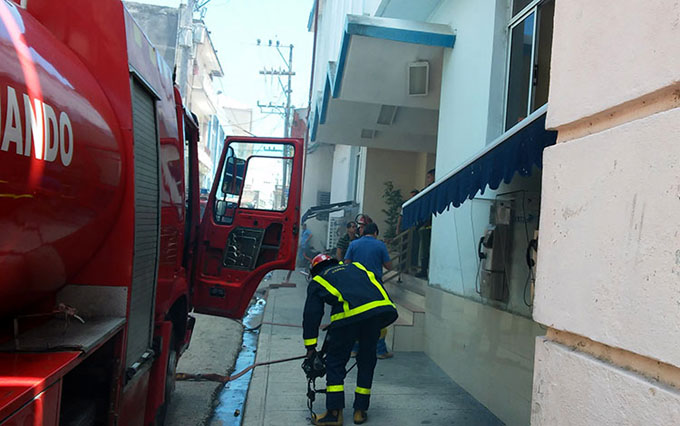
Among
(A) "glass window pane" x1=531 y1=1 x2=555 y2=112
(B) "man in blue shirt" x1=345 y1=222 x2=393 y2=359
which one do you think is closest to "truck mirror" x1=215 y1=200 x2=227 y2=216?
(B) "man in blue shirt" x1=345 y1=222 x2=393 y2=359

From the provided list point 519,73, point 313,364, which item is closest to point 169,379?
point 313,364

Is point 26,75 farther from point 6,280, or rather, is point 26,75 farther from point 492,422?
point 492,422

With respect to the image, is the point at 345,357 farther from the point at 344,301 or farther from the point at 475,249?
the point at 475,249

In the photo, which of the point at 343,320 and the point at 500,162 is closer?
the point at 500,162

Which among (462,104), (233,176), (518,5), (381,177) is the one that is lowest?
(233,176)

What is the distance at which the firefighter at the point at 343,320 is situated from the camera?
14.3ft

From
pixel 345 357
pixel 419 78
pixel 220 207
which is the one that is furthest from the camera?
pixel 419 78

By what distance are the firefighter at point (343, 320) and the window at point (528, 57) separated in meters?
2.39

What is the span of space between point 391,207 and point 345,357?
8.13m

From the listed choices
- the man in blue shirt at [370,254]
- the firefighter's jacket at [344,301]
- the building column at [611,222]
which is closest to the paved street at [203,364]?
the firefighter's jacket at [344,301]

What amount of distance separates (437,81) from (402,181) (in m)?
5.59

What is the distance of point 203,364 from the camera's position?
654cm

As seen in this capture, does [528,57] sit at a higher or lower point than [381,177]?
higher

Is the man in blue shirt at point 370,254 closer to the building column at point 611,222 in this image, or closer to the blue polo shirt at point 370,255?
the blue polo shirt at point 370,255
